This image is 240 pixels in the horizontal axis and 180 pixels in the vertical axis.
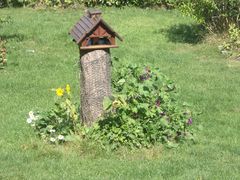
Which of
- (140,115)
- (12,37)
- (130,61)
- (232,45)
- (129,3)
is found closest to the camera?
(140,115)

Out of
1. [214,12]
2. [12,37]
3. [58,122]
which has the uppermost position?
[58,122]

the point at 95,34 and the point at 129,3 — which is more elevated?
the point at 95,34

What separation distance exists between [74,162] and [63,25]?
33.3 ft

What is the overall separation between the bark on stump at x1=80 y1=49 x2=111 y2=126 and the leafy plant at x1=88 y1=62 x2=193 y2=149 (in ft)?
0.49

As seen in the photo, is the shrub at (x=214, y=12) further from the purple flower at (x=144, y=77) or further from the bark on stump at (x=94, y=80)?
the bark on stump at (x=94, y=80)

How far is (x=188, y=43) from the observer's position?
595 inches

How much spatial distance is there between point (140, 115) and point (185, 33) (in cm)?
889

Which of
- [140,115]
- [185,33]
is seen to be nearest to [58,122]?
[140,115]

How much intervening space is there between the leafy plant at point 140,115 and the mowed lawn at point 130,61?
0.56 ft

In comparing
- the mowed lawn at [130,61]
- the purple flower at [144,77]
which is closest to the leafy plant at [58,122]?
the mowed lawn at [130,61]

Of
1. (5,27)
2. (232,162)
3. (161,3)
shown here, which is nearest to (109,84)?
(232,162)

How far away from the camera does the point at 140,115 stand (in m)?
7.57

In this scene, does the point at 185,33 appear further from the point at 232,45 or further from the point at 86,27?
the point at 86,27

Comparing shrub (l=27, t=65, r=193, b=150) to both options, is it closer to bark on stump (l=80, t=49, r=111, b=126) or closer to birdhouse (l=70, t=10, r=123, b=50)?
bark on stump (l=80, t=49, r=111, b=126)
